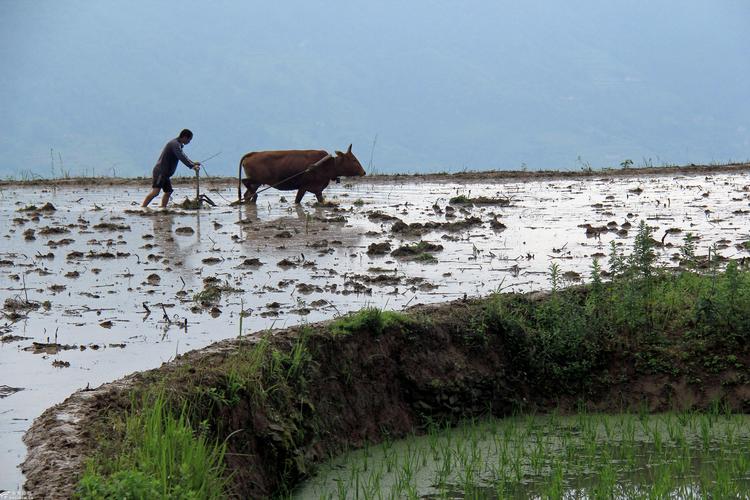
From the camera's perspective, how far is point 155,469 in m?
4.21

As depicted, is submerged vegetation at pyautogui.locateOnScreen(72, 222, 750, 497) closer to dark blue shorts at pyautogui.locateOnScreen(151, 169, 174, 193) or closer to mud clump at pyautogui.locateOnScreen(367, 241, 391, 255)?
mud clump at pyautogui.locateOnScreen(367, 241, 391, 255)

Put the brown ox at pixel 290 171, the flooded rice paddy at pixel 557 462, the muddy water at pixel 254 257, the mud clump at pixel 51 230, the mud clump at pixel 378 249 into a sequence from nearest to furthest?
the flooded rice paddy at pixel 557 462 → the muddy water at pixel 254 257 → the mud clump at pixel 378 249 → the mud clump at pixel 51 230 → the brown ox at pixel 290 171

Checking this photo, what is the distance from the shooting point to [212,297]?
8711 millimetres

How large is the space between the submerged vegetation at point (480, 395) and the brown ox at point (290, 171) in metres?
9.37

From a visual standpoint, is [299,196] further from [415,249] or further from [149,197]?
[415,249]

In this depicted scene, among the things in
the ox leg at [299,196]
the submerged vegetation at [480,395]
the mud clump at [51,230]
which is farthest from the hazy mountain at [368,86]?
the submerged vegetation at [480,395]

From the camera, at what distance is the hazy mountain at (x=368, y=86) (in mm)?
136000


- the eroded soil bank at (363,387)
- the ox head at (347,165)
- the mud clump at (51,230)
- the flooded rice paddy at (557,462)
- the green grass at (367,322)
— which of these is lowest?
the flooded rice paddy at (557,462)

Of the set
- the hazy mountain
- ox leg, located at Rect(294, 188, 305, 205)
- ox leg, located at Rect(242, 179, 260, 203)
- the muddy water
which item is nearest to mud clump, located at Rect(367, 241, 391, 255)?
the muddy water

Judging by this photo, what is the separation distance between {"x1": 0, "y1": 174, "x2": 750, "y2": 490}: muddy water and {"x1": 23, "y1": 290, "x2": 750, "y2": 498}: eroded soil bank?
0.40m

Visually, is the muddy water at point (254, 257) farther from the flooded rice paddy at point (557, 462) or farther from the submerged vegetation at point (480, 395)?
the flooded rice paddy at point (557, 462)

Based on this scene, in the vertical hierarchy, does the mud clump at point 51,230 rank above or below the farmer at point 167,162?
below

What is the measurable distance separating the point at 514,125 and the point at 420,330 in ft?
468

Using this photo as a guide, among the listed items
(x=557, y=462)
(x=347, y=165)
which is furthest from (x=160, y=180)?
(x=557, y=462)
